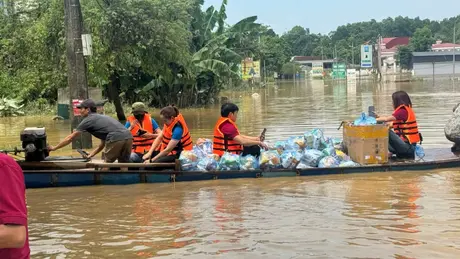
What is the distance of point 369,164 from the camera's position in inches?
392

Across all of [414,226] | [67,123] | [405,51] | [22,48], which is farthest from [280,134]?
[405,51]

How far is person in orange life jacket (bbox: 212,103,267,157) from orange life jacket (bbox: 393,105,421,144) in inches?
104

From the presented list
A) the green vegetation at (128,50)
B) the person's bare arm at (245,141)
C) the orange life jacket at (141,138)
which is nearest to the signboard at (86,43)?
the orange life jacket at (141,138)

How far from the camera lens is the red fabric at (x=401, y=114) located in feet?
34.7

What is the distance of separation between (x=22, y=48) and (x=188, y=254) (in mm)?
21540

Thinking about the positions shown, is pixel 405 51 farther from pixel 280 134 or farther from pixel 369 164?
pixel 369 164

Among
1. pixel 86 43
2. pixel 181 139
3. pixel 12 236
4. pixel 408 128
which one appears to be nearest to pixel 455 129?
pixel 408 128

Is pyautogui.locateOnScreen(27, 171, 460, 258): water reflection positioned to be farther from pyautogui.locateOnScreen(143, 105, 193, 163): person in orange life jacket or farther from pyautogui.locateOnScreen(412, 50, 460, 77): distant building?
pyautogui.locateOnScreen(412, 50, 460, 77): distant building

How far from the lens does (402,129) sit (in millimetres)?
10719

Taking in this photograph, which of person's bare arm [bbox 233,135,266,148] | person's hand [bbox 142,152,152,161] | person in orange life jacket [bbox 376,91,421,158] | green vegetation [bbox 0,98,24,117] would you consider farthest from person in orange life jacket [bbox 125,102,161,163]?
green vegetation [bbox 0,98,24,117]

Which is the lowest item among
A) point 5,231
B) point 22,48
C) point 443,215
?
point 443,215

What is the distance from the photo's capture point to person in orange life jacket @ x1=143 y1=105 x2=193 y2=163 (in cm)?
958

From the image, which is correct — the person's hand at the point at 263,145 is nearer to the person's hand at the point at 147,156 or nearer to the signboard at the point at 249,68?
the person's hand at the point at 147,156

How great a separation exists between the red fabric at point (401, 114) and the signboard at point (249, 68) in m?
46.9
